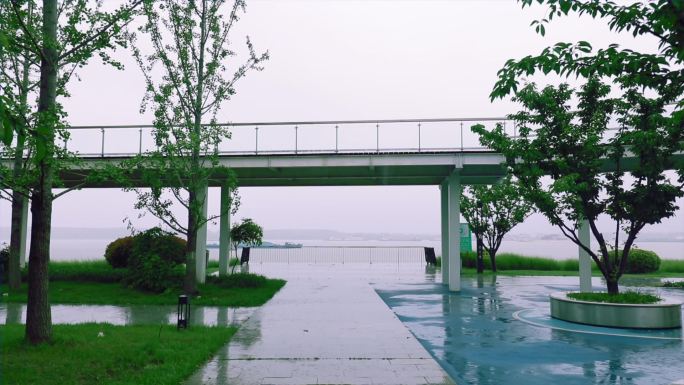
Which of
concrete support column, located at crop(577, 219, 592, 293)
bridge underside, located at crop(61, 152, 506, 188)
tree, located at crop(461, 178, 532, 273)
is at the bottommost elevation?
concrete support column, located at crop(577, 219, 592, 293)

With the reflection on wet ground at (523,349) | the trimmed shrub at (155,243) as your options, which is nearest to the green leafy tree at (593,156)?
the reflection on wet ground at (523,349)

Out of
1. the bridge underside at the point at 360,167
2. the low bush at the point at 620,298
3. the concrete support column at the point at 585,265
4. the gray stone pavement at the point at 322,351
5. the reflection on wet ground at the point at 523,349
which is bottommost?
the reflection on wet ground at the point at 523,349

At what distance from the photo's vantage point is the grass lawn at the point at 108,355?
6.39 m

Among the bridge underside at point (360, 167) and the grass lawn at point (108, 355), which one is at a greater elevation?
the bridge underside at point (360, 167)

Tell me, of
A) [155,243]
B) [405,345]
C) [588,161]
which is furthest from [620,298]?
[155,243]

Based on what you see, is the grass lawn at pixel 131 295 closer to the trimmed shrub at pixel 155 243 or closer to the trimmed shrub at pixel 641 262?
the trimmed shrub at pixel 155 243

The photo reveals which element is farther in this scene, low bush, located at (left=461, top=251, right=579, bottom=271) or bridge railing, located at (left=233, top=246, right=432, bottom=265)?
bridge railing, located at (left=233, top=246, right=432, bottom=265)

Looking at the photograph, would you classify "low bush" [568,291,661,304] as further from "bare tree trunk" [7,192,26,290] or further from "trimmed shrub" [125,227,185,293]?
"bare tree trunk" [7,192,26,290]

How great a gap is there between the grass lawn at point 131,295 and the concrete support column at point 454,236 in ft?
20.5

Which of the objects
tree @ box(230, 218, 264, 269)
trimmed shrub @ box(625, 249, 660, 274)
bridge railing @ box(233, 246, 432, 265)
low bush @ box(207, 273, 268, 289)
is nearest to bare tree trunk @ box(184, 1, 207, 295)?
low bush @ box(207, 273, 268, 289)

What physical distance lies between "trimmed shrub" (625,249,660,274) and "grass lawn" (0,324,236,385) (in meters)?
26.7

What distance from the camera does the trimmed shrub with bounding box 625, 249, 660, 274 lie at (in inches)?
1147

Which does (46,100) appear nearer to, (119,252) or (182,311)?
(182,311)

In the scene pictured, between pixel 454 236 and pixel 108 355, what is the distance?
519 inches
